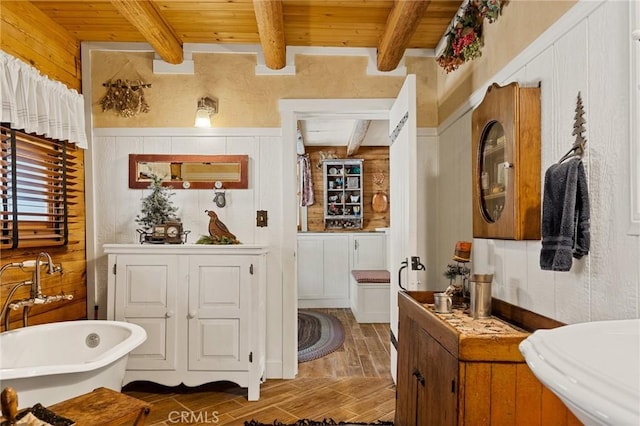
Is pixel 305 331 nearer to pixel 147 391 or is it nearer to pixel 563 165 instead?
pixel 147 391

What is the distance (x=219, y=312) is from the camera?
2770mm

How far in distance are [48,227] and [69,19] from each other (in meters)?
1.49

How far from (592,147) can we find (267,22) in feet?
6.29

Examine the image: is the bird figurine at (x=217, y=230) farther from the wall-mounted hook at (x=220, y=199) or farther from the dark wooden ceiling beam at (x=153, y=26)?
the dark wooden ceiling beam at (x=153, y=26)

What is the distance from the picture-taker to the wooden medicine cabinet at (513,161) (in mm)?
1642

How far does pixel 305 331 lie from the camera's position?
4457mm

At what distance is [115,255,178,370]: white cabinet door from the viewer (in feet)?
9.09

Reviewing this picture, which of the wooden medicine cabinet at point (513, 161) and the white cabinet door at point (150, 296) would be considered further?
the white cabinet door at point (150, 296)

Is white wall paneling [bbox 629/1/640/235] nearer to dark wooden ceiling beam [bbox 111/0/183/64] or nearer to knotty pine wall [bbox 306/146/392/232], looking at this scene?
dark wooden ceiling beam [bbox 111/0/183/64]

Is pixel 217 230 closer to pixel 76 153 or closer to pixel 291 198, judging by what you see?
pixel 291 198

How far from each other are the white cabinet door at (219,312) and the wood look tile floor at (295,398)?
239 millimetres

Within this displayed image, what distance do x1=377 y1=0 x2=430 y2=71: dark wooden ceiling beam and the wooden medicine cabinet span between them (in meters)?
0.77

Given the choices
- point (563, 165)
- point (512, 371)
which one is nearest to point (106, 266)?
point (512, 371)

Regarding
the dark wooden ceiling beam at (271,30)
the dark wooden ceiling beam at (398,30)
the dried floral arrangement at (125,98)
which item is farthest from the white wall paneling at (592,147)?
the dried floral arrangement at (125,98)
